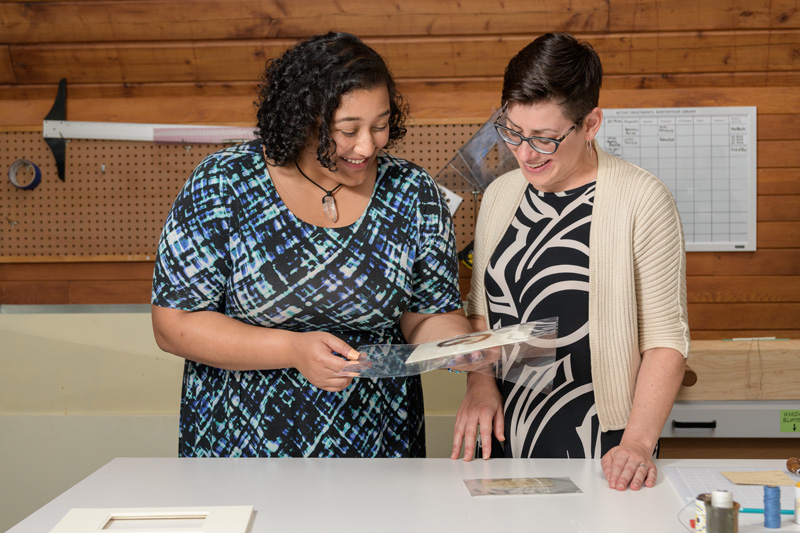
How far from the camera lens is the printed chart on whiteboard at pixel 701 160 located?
8.29ft

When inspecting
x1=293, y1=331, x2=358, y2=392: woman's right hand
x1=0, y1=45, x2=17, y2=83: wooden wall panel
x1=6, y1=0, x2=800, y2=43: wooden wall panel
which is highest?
x1=6, y1=0, x2=800, y2=43: wooden wall panel

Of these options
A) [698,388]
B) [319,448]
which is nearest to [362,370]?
[319,448]

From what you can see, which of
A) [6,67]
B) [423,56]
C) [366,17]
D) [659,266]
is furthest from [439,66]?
[6,67]

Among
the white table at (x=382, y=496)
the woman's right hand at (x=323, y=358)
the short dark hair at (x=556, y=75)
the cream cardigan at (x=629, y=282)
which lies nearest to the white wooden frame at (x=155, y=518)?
the white table at (x=382, y=496)

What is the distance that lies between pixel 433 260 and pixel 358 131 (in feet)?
1.01

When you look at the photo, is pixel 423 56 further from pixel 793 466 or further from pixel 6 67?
pixel 793 466

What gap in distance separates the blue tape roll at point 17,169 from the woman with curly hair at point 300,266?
152 cm

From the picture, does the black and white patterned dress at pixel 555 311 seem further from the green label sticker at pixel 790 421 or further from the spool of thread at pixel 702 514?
the green label sticker at pixel 790 421

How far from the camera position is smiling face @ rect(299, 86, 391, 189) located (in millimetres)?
1298

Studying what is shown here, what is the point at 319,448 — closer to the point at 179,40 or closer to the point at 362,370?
the point at 362,370

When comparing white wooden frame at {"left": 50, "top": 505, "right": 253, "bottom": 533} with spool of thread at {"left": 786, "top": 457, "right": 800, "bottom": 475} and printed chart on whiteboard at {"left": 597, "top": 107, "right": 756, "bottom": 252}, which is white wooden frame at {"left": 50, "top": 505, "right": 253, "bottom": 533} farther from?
printed chart on whiteboard at {"left": 597, "top": 107, "right": 756, "bottom": 252}

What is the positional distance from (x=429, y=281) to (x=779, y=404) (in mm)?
1326

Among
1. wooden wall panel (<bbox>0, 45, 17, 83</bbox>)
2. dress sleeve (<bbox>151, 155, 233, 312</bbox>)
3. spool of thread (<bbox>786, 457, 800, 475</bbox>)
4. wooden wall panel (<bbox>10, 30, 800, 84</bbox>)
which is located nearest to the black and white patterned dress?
spool of thread (<bbox>786, 457, 800, 475</bbox>)

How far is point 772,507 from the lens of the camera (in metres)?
1.00
